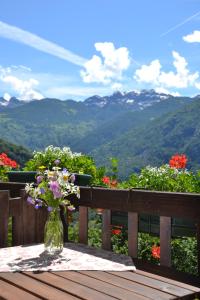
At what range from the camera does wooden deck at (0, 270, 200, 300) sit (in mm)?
2775

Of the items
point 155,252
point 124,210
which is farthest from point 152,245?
point 124,210

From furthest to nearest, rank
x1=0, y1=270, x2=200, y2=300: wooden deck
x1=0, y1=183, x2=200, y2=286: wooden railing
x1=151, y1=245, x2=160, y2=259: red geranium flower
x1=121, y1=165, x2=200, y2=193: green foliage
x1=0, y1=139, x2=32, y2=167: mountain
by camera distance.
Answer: x1=0, y1=139, x2=32, y2=167: mountain < x1=121, y1=165, x2=200, y2=193: green foliage < x1=151, y1=245, x2=160, y2=259: red geranium flower < x1=0, y1=183, x2=200, y2=286: wooden railing < x1=0, y1=270, x2=200, y2=300: wooden deck

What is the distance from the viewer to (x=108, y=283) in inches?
120

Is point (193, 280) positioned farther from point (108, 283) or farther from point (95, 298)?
point (95, 298)

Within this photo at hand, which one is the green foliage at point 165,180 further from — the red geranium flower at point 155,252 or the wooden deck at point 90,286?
the wooden deck at point 90,286

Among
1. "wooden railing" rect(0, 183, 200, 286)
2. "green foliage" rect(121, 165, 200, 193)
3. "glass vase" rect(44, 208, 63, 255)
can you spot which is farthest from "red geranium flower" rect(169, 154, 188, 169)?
"glass vase" rect(44, 208, 63, 255)

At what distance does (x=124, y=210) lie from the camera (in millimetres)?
4273

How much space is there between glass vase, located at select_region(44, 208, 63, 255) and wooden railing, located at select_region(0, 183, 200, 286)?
62 centimetres

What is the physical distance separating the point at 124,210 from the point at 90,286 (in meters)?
1.37

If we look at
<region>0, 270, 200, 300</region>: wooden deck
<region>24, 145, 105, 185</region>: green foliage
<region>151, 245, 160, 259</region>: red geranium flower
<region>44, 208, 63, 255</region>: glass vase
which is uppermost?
<region>24, 145, 105, 185</region>: green foliage

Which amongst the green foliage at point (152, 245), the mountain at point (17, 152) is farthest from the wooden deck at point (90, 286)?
the mountain at point (17, 152)

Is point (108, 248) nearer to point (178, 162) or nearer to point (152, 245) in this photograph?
point (152, 245)

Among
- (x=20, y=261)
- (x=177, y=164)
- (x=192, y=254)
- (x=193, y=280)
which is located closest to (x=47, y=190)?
(x=20, y=261)

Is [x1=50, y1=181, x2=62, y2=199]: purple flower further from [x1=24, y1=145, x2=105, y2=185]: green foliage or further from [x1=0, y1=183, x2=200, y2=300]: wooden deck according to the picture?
[x1=24, y1=145, x2=105, y2=185]: green foliage
